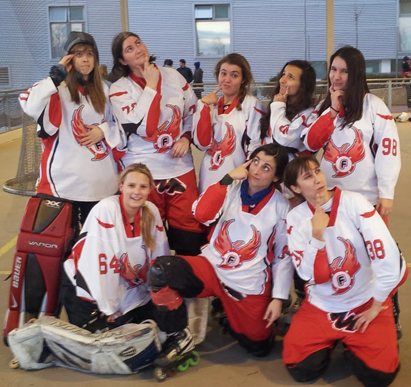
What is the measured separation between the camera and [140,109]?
10.6ft

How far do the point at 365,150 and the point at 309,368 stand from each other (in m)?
1.08

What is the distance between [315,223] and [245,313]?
0.66 m

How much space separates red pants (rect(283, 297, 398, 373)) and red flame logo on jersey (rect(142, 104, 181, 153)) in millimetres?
1203

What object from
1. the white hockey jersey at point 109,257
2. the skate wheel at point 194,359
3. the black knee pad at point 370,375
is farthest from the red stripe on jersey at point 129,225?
the black knee pad at point 370,375

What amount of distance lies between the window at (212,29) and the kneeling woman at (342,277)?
16072 millimetres

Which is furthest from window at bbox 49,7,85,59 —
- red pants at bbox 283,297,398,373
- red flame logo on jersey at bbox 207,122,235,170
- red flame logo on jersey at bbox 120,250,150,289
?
red pants at bbox 283,297,398,373

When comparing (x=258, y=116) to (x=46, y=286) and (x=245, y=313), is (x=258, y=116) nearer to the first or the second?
(x=245, y=313)

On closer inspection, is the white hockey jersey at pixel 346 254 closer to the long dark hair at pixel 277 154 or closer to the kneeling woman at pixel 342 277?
the kneeling woman at pixel 342 277

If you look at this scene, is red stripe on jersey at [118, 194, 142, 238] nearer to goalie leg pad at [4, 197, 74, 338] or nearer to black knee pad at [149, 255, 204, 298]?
black knee pad at [149, 255, 204, 298]

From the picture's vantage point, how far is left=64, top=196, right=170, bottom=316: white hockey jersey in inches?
115

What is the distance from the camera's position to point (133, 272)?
304 cm

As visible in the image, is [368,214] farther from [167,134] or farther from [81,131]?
[81,131]

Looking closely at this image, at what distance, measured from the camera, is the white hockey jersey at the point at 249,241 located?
9.96 feet

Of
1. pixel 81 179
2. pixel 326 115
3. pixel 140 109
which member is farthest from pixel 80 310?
pixel 326 115
